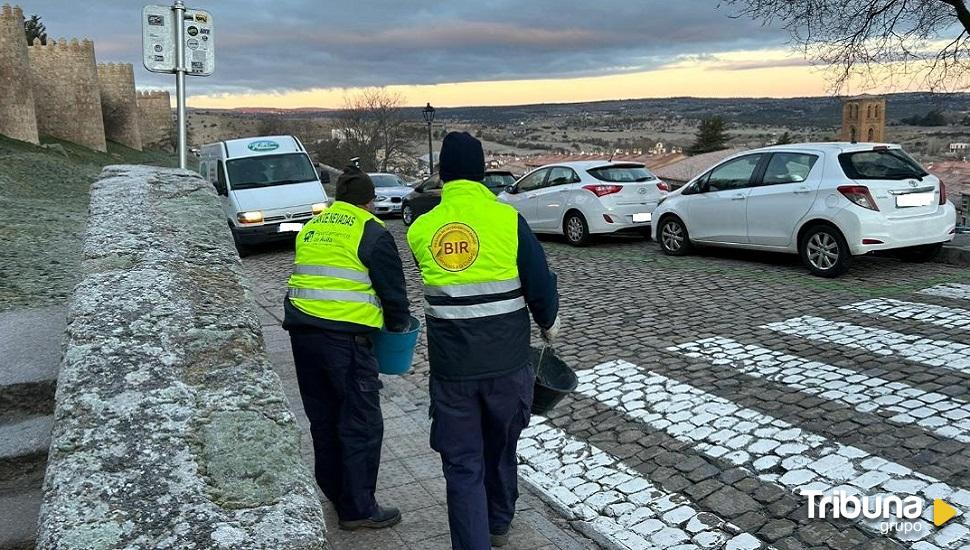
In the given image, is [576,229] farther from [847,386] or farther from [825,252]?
[847,386]

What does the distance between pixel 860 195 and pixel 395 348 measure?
747 cm

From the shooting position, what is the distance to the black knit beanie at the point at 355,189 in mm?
4133

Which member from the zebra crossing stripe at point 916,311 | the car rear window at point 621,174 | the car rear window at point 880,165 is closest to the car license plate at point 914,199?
the car rear window at point 880,165

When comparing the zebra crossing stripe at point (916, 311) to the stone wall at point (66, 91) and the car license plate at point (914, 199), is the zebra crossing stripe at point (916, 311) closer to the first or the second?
the car license plate at point (914, 199)

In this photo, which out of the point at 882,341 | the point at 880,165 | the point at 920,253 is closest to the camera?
the point at 882,341

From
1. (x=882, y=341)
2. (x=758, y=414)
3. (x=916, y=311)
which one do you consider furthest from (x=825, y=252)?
(x=758, y=414)

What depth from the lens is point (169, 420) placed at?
2.55 metres

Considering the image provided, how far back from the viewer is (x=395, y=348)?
13.9 ft

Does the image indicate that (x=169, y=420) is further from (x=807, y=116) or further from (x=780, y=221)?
(x=807, y=116)

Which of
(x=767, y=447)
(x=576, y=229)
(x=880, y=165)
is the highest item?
(x=880, y=165)

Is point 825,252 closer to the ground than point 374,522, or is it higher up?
higher up

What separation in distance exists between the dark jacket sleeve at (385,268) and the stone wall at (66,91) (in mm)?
51289

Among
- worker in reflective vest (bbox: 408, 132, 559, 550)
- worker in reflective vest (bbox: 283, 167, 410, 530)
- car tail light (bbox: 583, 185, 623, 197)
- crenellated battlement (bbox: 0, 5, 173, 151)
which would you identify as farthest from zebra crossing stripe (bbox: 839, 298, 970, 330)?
crenellated battlement (bbox: 0, 5, 173, 151)

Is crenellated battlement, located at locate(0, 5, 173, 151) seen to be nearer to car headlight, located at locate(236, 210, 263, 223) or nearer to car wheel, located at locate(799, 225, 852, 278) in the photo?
car headlight, located at locate(236, 210, 263, 223)
